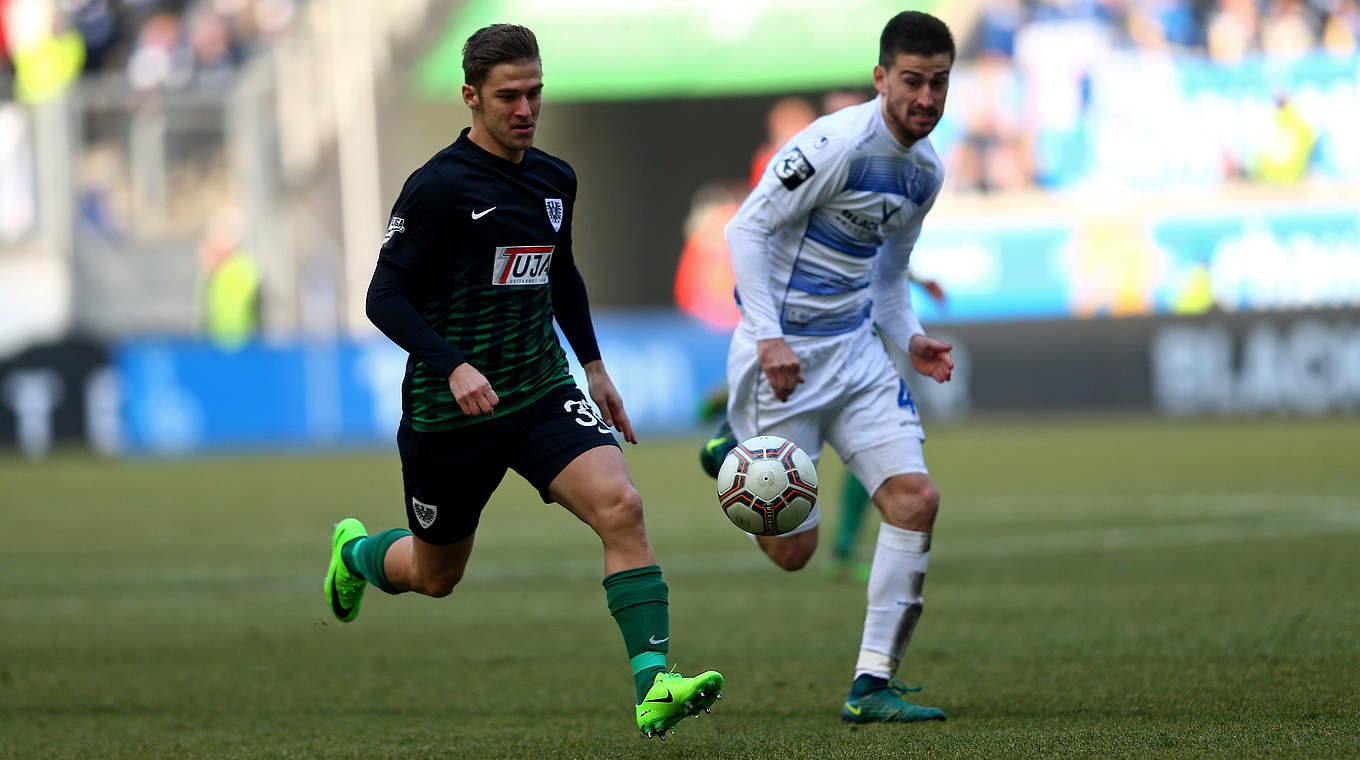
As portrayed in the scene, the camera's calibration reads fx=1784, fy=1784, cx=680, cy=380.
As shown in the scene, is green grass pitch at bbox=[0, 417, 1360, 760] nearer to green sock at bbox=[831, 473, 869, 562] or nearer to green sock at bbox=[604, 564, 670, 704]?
green sock at bbox=[831, 473, 869, 562]

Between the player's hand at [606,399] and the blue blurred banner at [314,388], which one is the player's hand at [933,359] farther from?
the blue blurred banner at [314,388]

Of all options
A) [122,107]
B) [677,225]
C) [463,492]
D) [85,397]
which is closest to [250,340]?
[85,397]

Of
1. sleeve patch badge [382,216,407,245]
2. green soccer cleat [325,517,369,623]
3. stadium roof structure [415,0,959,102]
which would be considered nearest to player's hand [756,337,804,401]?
sleeve patch badge [382,216,407,245]

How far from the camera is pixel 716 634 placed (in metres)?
7.55

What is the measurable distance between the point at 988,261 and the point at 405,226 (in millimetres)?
19017

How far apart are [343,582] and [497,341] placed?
1445 millimetres

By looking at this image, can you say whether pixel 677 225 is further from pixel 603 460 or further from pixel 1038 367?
pixel 603 460

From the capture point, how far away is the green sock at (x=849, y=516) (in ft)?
30.0

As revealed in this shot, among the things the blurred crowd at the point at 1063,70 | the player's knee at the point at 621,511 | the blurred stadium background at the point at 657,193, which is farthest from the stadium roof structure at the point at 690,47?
the player's knee at the point at 621,511

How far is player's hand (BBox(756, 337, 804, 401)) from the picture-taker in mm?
5414

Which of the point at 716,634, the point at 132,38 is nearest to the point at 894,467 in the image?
the point at 716,634

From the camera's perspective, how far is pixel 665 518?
13156 mm

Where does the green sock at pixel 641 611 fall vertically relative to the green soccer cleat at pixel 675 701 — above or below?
above

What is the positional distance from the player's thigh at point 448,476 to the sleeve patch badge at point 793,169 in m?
1.28
